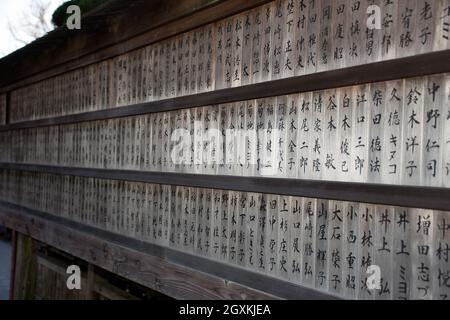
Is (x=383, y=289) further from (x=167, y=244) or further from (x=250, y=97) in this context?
(x=167, y=244)

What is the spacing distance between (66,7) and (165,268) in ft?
16.4

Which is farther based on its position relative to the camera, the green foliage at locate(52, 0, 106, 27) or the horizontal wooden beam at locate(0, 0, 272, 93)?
the green foliage at locate(52, 0, 106, 27)

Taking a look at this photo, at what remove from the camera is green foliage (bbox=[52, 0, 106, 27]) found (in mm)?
6934

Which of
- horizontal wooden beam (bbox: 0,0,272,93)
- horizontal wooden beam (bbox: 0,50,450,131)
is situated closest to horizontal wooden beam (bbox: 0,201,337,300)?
horizontal wooden beam (bbox: 0,50,450,131)

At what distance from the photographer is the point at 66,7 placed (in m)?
7.49

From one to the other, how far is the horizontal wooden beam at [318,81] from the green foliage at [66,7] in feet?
A: 9.98

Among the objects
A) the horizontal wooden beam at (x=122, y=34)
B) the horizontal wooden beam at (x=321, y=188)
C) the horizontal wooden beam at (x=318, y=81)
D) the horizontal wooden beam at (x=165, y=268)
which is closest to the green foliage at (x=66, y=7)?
the horizontal wooden beam at (x=122, y=34)

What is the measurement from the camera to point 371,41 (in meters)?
2.38

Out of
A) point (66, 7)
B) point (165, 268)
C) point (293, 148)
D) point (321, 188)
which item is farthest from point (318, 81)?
point (66, 7)

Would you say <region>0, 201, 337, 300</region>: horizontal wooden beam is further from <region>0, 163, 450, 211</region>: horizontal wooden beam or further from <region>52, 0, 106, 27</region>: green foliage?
<region>52, 0, 106, 27</region>: green foliage

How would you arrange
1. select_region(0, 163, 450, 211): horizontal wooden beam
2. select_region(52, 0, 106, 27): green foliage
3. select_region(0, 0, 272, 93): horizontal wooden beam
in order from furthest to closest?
select_region(52, 0, 106, 27): green foliage, select_region(0, 0, 272, 93): horizontal wooden beam, select_region(0, 163, 450, 211): horizontal wooden beam

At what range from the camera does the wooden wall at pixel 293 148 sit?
2.17 meters

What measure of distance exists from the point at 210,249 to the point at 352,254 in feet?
4.11

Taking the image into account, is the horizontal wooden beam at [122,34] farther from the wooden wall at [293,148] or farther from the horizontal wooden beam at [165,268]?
→ the horizontal wooden beam at [165,268]
